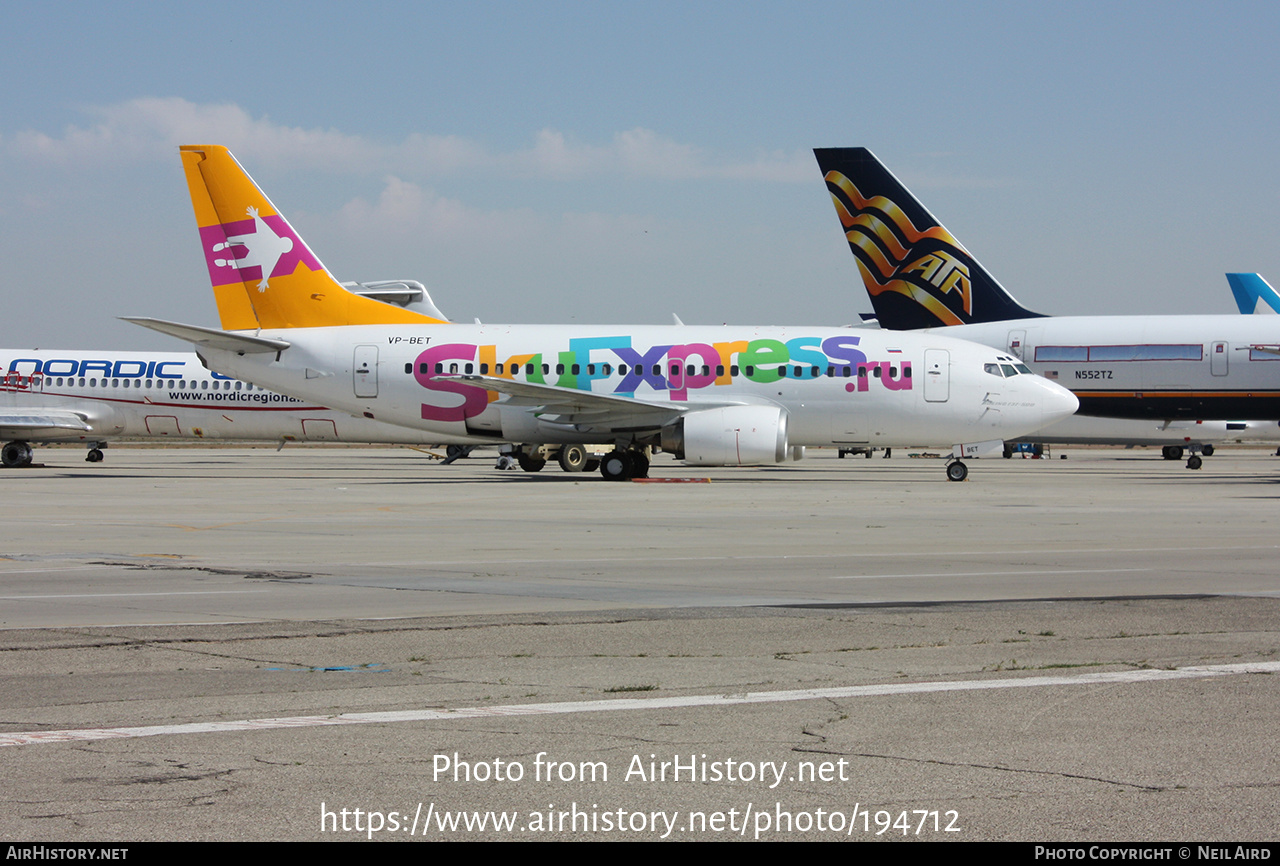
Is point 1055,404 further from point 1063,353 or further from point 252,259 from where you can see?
point 252,259

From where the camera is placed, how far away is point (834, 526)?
754 inches

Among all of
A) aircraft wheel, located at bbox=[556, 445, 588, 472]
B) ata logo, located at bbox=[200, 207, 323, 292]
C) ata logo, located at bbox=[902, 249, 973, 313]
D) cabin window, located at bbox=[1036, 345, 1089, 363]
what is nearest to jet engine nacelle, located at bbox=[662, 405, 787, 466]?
aircraft wheel, located at bbox=[556, 445, 588, 472]

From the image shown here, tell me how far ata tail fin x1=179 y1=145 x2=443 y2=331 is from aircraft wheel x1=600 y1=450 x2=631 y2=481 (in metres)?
7.71

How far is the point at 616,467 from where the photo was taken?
33344 mm

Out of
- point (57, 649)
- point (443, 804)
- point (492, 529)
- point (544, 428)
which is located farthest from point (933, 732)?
point (544, 428)

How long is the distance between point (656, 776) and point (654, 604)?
5.39 metres

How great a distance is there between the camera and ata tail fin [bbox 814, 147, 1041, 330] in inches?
1672

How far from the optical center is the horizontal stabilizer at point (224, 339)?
32.6 meters

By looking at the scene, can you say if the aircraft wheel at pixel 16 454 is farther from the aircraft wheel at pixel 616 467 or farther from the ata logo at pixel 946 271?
the ata logo at pixel 946 271

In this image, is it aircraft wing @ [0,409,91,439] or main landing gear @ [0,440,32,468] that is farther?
main landing gear @ [0,440,32,468]

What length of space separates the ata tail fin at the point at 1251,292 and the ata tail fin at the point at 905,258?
23.9 metres

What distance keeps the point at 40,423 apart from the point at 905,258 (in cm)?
2925

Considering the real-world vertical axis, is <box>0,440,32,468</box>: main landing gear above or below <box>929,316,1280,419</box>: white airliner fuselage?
below

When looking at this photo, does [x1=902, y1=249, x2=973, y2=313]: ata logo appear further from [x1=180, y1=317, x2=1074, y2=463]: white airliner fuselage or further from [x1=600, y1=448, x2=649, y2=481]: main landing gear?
[x1=600, y1=448, x2=649, y2=481]: main landing gear
